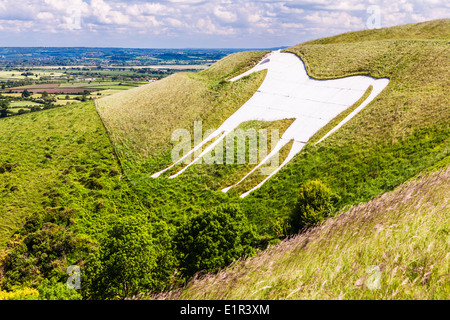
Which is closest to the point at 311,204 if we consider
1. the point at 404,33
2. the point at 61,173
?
the point at 61,173

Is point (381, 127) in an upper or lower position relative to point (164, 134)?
upper

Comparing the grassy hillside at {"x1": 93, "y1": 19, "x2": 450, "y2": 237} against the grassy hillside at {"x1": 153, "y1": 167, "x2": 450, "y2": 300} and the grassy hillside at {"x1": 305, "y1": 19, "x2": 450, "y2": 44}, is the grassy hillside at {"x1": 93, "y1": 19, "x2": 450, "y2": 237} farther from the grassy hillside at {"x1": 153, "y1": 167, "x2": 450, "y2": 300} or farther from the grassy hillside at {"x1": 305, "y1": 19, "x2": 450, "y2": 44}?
the grassy hillside at {"x1": 153, "y1": 167, "x2": 450, "y2": 300}

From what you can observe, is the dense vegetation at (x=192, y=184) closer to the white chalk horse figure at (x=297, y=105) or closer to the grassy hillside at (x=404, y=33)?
the grassy hillside at (x=404, y=33)

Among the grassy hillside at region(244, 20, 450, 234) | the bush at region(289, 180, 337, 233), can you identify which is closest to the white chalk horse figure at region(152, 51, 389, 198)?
the grassy hillside at region(244, 20, 450, 234)
